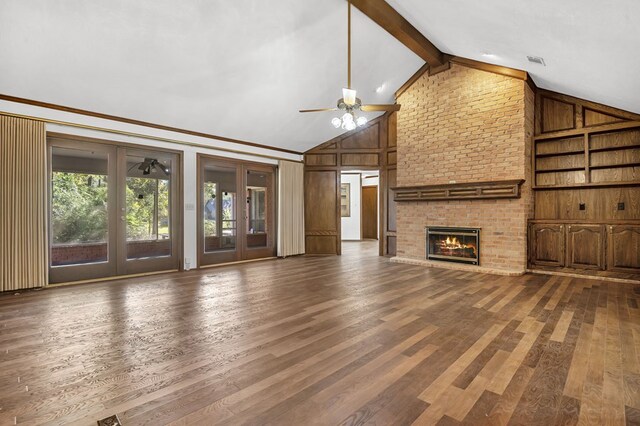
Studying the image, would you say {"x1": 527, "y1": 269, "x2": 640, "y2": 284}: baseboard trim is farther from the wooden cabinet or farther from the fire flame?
the fire flame

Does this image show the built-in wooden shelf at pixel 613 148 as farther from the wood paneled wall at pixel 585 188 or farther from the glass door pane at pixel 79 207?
the glass door pane at pixel 79 207

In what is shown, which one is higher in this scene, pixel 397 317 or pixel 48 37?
pixel 48 37

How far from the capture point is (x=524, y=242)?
566 cm

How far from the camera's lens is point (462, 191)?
6156 mm

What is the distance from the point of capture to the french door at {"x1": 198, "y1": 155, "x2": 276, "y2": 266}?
663 centimetres

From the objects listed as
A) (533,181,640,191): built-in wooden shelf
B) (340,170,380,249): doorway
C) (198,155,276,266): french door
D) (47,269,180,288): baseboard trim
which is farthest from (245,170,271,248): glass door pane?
(533,181,640,191): built-in wooden shelf

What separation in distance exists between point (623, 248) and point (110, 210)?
8.49 metres

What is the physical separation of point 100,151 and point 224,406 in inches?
202

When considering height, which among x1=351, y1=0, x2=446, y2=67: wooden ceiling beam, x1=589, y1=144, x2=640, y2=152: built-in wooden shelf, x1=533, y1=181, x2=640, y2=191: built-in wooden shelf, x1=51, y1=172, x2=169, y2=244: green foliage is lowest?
x1=51, y1=172, x2=169, y2=244: green foliage

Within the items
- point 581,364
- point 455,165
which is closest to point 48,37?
point 581,364

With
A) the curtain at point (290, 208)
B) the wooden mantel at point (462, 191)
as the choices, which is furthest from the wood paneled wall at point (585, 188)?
the curtain at point (290, 208)

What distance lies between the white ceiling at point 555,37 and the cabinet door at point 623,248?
6.18 feet

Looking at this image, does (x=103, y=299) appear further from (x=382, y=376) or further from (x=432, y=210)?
(x=432, y=210)

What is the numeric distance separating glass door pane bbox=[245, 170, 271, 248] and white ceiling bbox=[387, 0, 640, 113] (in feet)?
14.8
